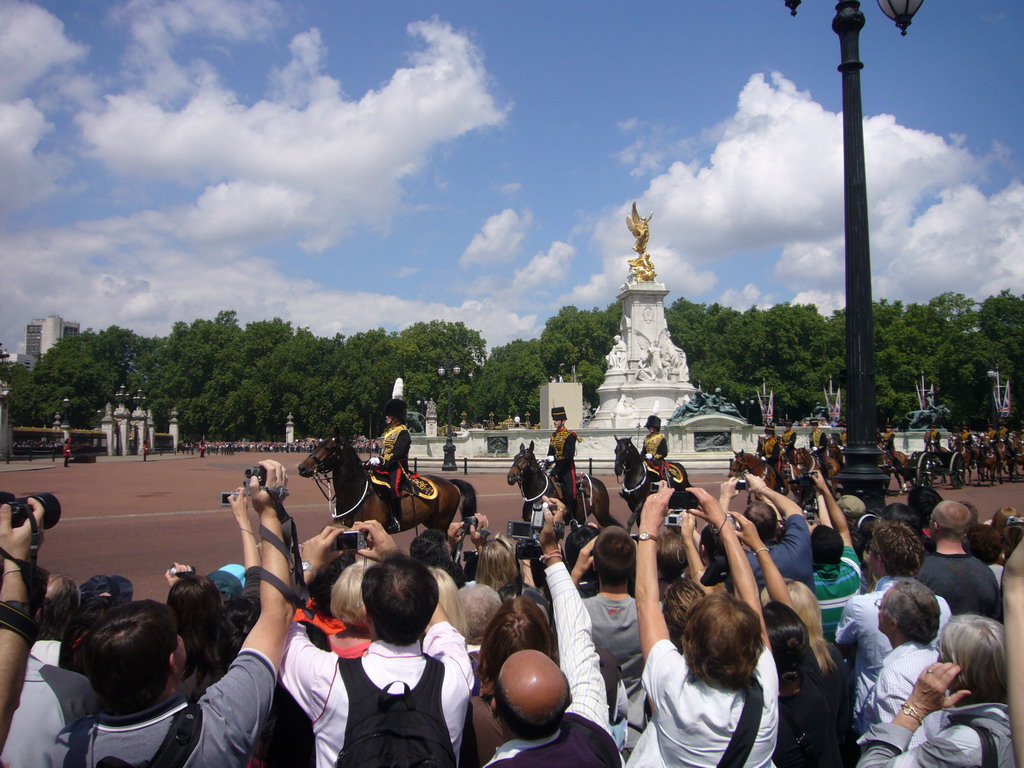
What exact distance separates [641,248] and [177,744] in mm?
46300

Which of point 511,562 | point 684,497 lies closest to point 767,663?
point 511,562

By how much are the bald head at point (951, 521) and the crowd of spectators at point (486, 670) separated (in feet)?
3.24

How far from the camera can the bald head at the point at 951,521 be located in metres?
4.54

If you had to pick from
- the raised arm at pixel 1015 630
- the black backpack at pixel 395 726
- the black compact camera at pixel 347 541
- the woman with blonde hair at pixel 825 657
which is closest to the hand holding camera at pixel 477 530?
the black compact camera at pixel 347 541

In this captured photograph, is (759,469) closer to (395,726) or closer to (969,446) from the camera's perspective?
(969,446)

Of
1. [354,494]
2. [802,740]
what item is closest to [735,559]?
[802,740]

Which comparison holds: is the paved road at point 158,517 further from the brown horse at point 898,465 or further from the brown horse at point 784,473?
the brown horse at point 784,473

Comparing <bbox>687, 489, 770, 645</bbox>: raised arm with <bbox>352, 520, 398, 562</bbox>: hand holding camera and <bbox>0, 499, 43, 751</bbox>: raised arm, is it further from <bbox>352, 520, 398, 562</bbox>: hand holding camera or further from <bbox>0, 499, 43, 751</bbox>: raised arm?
<bbox>0, 499, 43, 751</bbox>: raised arm

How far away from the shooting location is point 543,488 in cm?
1102

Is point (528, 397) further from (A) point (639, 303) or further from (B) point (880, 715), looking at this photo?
(B) point (880, 715)

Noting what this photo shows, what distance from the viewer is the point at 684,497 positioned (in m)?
6.97

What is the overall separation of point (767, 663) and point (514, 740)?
3.23 feet

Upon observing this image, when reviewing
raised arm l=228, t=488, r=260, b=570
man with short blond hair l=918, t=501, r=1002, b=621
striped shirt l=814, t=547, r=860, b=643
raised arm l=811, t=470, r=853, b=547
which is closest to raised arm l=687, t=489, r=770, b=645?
striped shirt l=814, t=547, r=860, b=643

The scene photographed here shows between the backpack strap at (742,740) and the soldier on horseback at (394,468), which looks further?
the soldier on horseback at (394,468)
